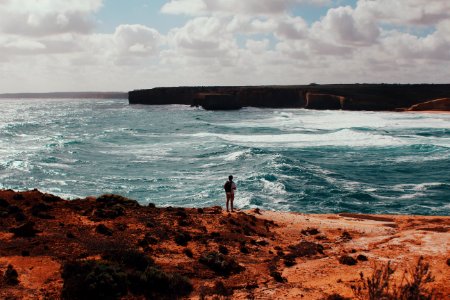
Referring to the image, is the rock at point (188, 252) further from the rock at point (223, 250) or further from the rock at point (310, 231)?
the rock at point (310, 231)

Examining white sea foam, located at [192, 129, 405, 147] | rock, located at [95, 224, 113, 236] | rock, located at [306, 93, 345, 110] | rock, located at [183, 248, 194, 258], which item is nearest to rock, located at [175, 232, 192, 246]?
rock, located at [183, 248, 194, 258]

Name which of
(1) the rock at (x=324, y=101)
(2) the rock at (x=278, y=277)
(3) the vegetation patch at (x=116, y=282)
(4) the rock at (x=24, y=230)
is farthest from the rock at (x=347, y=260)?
(1) the rock at (x=324, y=101)

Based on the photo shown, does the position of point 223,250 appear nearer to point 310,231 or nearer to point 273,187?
point 310,231

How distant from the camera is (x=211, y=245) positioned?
15242mm

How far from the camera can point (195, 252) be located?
14.5m

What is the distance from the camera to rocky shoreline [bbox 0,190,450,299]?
11.3 m

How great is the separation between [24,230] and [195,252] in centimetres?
598

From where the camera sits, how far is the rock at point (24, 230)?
14797 mm

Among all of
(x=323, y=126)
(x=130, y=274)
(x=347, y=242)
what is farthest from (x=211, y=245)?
(x=323, y=126)

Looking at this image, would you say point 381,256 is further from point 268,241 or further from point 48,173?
point 48,173

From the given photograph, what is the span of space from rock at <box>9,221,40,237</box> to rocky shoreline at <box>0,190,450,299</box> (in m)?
0.04

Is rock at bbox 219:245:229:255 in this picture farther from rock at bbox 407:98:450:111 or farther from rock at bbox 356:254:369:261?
rock at bbox 407:98:450:111

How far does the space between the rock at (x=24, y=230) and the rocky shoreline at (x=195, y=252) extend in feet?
0.15

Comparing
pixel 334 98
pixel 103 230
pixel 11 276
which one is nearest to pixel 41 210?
pixel 103 230
